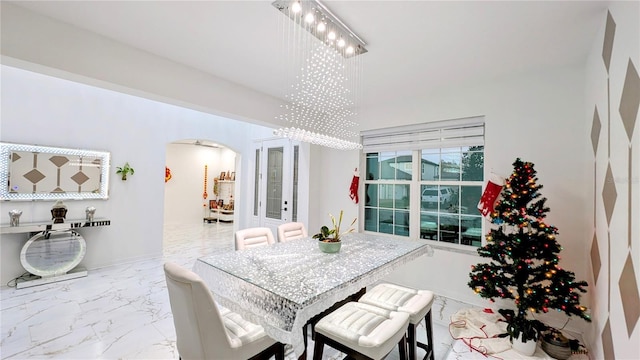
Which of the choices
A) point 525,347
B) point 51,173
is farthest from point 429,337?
point 51,173

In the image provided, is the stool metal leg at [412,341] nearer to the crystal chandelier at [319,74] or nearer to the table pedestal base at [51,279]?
the crystal chandelier at [319,74]

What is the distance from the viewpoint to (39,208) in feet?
11.9

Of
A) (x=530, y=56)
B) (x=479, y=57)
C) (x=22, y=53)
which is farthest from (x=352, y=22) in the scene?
(x=22, y=53)

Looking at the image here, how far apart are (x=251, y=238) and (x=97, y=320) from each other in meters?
1.66

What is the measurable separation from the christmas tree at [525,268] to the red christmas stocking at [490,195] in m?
0.37

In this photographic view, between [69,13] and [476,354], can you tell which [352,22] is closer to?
[69,13]

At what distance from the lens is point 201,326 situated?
1.34m

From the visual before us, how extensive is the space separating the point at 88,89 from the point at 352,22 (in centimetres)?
414

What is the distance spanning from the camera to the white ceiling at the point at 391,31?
191 cm

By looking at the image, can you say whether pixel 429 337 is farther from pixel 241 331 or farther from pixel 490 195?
pixel 490 195

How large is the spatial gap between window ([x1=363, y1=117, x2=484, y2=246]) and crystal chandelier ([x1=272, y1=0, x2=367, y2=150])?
2.11ft

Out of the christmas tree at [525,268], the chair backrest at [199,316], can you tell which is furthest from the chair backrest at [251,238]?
the christmas tree at [525,268]

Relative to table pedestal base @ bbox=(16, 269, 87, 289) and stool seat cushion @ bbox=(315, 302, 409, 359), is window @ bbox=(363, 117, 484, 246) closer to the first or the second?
stool seat cushion @ bbox=(315, 302, 409, 359)

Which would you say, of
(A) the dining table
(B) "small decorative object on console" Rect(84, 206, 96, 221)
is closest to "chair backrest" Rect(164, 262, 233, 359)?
(A) the dining table
